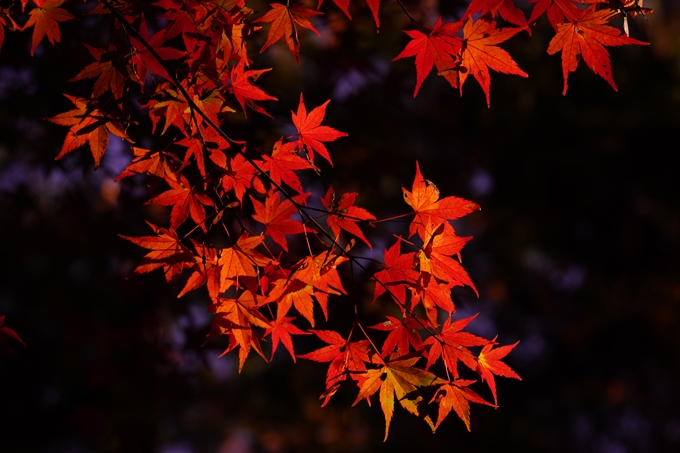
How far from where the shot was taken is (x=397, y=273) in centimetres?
125

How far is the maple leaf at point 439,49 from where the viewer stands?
1.19 meters

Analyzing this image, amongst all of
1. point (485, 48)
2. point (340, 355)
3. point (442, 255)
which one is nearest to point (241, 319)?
point (340, 355)

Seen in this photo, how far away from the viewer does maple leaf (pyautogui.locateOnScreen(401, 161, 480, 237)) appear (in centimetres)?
124

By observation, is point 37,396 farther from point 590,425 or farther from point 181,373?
point 590,425

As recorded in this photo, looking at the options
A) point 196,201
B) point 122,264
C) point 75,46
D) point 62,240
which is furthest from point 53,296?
point 196,201

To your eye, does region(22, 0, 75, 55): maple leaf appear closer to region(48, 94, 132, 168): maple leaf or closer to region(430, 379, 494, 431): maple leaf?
region(48, 94, 132, 168): maple leaf

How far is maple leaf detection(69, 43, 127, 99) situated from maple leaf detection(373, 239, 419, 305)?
69cm

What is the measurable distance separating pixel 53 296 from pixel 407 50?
3.57 m

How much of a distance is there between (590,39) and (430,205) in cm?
49

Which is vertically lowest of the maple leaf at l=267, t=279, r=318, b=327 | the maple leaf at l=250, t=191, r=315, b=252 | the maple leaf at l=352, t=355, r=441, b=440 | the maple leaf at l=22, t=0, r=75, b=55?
the maple leaf at l=352, t=355, r=441, b=440

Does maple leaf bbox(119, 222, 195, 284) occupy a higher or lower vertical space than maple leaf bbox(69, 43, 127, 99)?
lower

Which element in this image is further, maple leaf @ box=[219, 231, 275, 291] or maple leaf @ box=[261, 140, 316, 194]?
maple leaf @ box=[261, 140, 316, 194]

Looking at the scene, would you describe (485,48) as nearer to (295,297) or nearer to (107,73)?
(295,297)

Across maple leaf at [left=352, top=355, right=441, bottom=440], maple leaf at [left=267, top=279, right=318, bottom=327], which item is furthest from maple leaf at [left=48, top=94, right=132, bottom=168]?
maple leaf at [left=352, top=355, right=441, bottom=440]
